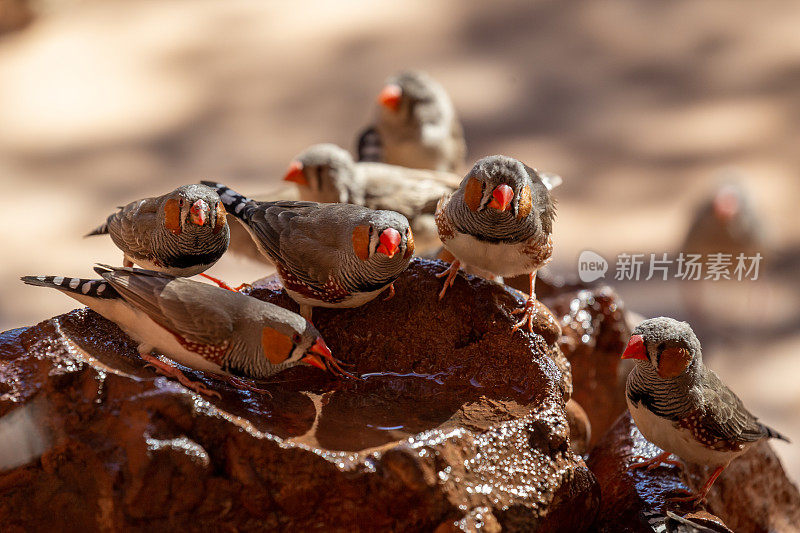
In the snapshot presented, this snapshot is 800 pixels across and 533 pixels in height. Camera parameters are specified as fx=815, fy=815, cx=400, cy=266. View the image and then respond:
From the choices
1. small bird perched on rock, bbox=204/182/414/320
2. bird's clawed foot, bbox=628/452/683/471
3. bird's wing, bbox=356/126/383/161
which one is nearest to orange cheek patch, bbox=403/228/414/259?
small bird perched on rock, bbox=204/182/414/320

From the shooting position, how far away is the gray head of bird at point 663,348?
290cm

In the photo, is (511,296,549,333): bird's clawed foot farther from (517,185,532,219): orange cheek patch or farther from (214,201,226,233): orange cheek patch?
(214,201,226,233): orange cheek patch

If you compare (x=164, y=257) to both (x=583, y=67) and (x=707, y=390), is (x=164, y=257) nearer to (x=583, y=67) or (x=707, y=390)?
(x=707, y=390)

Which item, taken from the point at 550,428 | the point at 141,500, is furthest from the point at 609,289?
the point at 141,500

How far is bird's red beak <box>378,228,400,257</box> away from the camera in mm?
2816

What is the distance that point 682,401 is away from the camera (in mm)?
2984

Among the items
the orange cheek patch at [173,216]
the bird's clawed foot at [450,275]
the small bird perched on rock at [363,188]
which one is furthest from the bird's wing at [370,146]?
the orange cheek patch at [173,216]

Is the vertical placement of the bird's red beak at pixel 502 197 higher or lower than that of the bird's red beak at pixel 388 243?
higher

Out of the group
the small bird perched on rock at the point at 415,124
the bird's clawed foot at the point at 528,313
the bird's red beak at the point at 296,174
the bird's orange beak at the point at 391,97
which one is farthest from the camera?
the small bird perched on rock at the point at 415,124

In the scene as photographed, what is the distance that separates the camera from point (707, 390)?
120 inches

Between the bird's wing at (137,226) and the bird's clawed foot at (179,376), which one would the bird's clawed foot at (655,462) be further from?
the bird's wing at (137,226)

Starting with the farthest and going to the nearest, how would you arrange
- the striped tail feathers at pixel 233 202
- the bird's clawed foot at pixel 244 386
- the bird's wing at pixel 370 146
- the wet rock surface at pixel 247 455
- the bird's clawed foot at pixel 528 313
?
the bird's wing at pixel 370 146, the striped tail feathers at pixel 233 202, the bird's clawed foot at pixel 528 313, the bird's clawed foot at pixel 244 386, the wet rock surface at pixel 247 455

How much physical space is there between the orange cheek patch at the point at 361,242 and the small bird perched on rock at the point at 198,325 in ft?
1.09

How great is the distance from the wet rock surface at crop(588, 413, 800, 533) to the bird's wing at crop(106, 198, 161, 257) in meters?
2.01
